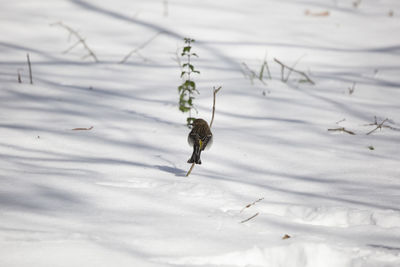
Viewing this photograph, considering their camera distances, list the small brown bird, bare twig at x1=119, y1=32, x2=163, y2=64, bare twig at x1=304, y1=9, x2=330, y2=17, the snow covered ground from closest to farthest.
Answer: the snow covered ground < the small brown bird < bare twig at x1=119, y1=32, x2=163, y2=64 < bare twig at x1=304, y1=9, x2=330, y2=17

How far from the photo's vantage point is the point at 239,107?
377cm

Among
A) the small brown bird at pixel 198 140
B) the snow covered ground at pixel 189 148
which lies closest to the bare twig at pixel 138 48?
the snow covered ground at pixel 189 148

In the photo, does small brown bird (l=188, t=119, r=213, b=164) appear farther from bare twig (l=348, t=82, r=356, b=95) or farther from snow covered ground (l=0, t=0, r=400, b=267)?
bare twig (l=348, t=82, r=356, b=95)

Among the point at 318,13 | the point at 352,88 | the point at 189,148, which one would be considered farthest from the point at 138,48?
the point at 318,13

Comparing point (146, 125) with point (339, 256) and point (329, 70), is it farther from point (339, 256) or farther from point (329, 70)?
point (329, 70)

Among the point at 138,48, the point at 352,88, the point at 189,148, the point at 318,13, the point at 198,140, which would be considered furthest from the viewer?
the point at 318,13

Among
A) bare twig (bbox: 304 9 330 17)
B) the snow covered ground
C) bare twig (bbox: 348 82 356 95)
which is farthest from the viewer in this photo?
bare twig (bbox: 304 9 330 17)

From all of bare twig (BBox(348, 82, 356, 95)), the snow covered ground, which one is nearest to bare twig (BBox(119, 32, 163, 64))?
the snow covered ground

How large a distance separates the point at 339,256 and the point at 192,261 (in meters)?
0.56

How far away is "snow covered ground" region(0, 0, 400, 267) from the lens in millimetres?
1691

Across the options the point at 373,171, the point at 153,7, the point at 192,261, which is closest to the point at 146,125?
the point at 373,171

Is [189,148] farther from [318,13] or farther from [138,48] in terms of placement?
[318,13]

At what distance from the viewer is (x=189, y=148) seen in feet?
9.72

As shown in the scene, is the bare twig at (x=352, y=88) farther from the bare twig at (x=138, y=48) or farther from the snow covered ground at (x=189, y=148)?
the bare twig at (x=138, y=48)
